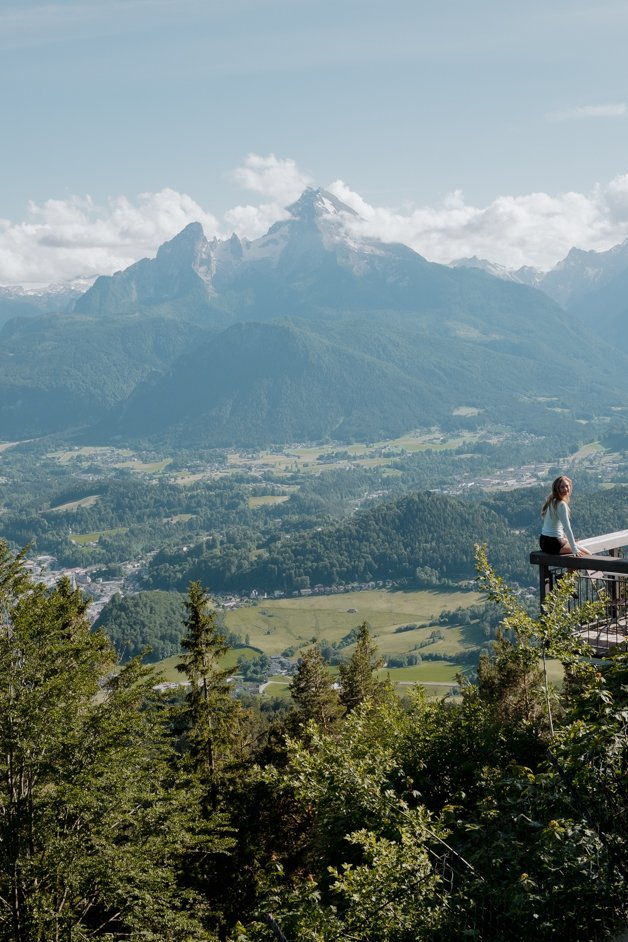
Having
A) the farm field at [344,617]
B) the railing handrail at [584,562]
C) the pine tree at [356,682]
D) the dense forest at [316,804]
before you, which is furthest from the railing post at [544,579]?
the farm field at [344,617]

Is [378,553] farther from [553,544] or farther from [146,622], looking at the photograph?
[553,544]

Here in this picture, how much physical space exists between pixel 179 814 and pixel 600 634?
9250mm

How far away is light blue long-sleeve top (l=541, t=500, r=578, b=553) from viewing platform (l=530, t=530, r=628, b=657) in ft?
0.95

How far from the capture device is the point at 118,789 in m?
14.6

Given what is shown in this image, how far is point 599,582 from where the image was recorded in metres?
11.4

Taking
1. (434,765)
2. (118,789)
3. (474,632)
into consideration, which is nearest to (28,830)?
(118,789)

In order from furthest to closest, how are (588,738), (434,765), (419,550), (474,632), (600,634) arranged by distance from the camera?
(419,550), (474,632), (434,765), (600,634), (588,738)

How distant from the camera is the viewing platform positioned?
1011cm

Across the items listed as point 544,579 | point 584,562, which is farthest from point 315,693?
point 584,562

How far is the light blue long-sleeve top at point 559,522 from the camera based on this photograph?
10469 mm

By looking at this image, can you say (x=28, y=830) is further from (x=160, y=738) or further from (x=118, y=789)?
(x=160, y=738)

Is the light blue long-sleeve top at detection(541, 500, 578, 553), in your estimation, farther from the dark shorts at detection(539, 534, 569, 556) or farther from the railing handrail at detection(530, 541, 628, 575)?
the railing handrail at detection(530, 541, 628, 575)

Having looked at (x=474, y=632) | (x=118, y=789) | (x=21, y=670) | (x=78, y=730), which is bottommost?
(x=474, y=632)

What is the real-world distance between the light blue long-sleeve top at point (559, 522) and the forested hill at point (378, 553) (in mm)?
141622
